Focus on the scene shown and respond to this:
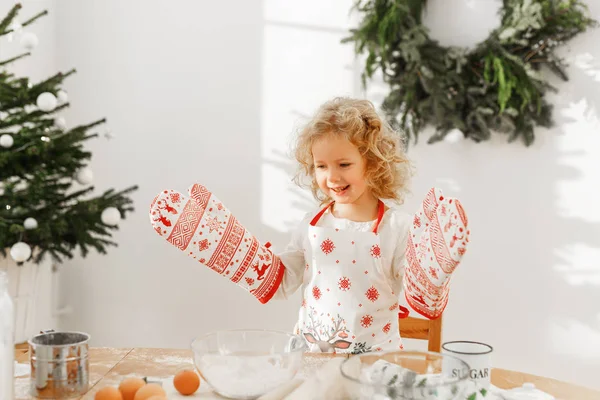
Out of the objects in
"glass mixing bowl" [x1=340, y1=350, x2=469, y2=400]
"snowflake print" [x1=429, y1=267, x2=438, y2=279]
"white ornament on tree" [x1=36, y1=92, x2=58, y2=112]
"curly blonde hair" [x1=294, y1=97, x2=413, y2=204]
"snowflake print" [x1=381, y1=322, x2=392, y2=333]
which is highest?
"white ornament on tree" [x1=36, y1=92, x2=58, y2=112]

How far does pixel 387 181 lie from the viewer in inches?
62.0

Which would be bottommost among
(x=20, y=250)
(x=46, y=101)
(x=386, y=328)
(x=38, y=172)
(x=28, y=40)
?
(x=386, y=328)

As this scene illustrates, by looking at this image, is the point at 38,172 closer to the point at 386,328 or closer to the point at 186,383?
the point at 386,328

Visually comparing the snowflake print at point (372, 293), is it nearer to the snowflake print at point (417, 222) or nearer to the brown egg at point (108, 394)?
the snowflake print at point (417, 222)

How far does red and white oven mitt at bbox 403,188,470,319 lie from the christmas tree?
119 cm

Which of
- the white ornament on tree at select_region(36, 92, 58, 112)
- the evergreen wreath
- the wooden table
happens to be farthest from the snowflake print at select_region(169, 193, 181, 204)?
the evergreen wreath

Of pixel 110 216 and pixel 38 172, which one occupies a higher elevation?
pixel 38 172

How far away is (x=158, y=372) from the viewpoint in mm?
1011

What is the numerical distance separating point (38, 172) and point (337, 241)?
106 cm

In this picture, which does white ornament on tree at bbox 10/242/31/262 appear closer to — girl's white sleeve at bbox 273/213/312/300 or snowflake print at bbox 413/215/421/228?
girl's white sleeve at bbox 273/213/312/300

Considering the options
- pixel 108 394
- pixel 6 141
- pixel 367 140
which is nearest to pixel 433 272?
pixel 367 140

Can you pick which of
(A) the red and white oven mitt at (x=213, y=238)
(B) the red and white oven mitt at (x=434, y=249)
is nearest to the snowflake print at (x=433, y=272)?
(B) the red and white oven mitt at (x=434, y=249)

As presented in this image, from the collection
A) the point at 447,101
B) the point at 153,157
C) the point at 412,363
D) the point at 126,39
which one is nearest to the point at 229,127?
the point at 153,157

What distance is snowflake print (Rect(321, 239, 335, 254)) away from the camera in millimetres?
1501
